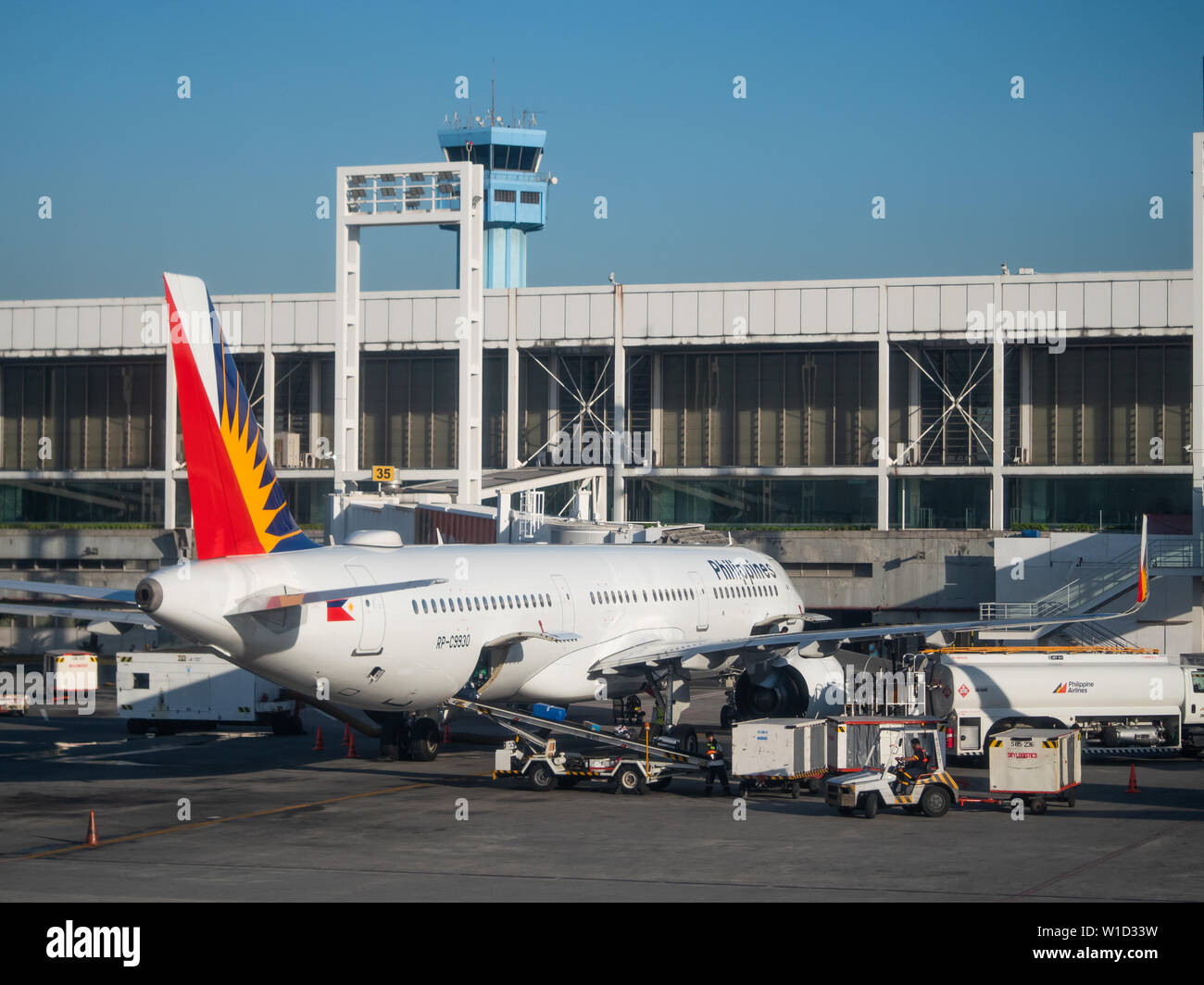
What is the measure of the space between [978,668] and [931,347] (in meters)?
42.6

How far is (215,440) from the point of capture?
26.8m

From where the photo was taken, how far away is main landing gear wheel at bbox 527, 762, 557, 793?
31.4 m

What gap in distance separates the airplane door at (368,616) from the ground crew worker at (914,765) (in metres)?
10.9

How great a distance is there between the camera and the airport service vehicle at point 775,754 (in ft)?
97.8

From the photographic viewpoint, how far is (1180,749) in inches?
1455

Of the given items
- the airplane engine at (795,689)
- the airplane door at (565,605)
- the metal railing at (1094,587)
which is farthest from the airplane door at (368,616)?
the metal railing at (1094,587)

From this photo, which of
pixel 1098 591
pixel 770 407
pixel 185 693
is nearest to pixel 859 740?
pixel 185 693

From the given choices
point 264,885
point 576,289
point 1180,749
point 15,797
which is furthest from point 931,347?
point 264,885

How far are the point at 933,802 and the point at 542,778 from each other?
28.2 feet

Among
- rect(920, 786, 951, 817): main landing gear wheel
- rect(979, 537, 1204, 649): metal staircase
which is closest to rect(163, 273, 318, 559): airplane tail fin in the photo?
rect(920, 786, 951, 817): main landing gear wheel

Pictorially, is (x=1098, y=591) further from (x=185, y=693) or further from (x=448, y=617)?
(x=185, y=693)
